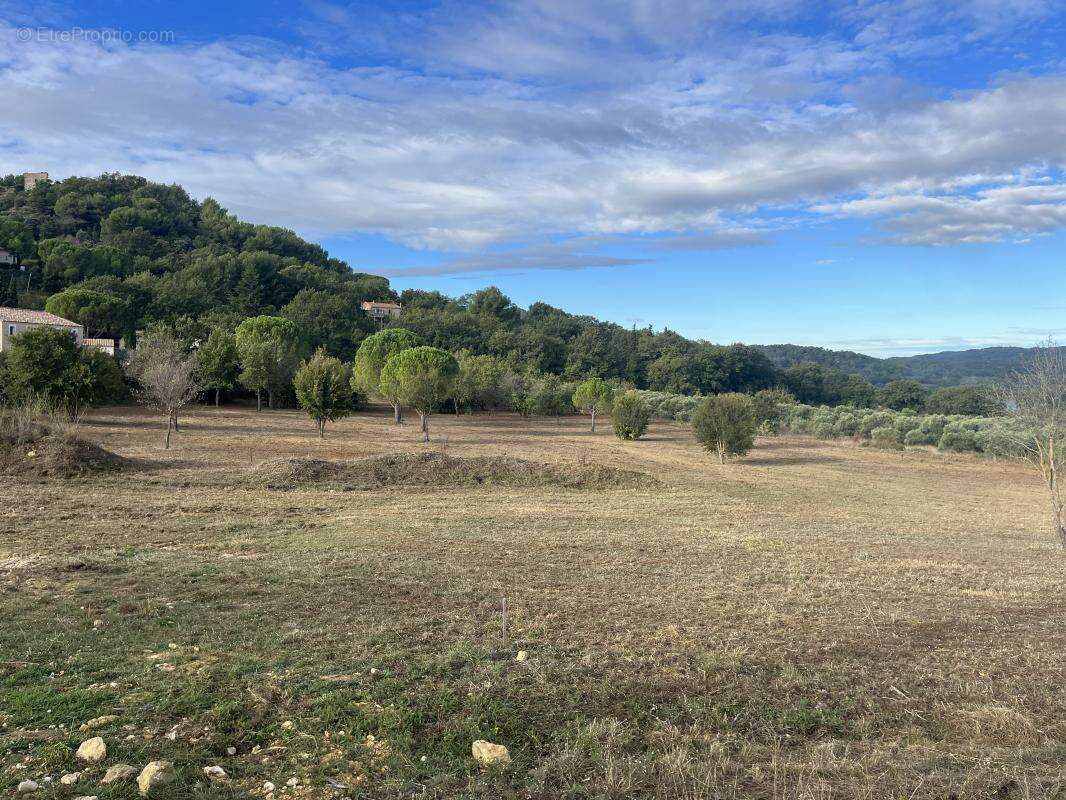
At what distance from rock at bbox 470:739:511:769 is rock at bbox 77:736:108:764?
2.66m

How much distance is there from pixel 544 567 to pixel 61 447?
57.2 ft

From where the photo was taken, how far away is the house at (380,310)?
107688mm

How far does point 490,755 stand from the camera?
4922 mm

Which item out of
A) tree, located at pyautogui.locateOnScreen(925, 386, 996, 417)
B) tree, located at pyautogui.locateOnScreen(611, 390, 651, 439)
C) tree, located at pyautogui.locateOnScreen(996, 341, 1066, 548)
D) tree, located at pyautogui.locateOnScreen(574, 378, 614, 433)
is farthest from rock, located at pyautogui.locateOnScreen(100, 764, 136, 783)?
tree, located at pyautogui.locateOnScreen(925, 386, 996, 417)

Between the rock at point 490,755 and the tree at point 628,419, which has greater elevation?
the tree at point 628,419

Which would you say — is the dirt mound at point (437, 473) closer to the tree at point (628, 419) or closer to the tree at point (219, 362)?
the tree at point (628, 419)

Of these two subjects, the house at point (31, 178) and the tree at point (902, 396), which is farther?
the house at point (31, 178)

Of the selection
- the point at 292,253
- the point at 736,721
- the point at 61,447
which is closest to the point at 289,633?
the point at 736,721

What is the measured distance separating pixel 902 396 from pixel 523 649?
299 ft

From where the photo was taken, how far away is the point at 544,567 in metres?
11.5

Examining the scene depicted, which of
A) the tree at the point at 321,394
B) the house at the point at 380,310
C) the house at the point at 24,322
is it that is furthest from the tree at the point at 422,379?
the house at the point at 380,310

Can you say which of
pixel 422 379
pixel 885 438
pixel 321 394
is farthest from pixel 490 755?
pixel 885 438

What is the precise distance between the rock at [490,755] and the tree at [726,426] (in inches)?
1220

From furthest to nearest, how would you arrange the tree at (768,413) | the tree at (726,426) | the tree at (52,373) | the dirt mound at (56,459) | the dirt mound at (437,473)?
1. the tree at (768,413)
2. the tree at (52,373)
3. the tree at (726,426)
4. the dirt mound at (437,473)
5. the dirt mound at (56,459)
